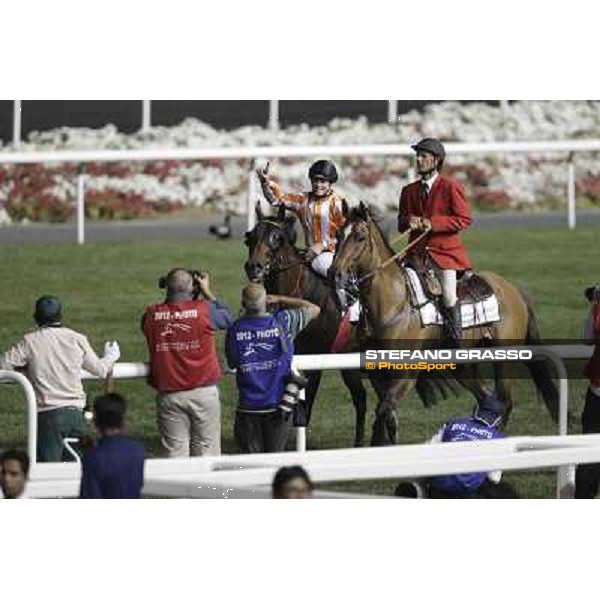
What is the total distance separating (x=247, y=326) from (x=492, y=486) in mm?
1539

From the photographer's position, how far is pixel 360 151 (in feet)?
54.1

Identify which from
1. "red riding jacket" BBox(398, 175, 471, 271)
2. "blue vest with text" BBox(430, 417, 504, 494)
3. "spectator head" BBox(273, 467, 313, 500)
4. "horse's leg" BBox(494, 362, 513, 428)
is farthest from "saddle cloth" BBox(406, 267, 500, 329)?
"spectator head" BBox(273, 467, 313, 500)

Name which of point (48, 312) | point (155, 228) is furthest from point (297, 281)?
point (155, 228)

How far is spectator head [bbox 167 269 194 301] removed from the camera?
34.0 ft

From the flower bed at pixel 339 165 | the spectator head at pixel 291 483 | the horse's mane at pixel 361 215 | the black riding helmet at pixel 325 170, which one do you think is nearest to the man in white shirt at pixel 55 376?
the horse's mane at pixel 361 215

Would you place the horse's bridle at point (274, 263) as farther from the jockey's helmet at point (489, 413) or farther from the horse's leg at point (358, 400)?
the jockey's helmet at point (489, 413)

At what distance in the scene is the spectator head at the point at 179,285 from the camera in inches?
408

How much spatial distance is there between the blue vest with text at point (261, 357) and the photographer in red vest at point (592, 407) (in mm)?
1453

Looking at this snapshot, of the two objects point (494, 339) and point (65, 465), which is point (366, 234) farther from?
point (65, 465)

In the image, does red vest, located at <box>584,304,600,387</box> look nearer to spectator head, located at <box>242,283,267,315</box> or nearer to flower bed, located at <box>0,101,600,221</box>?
spectator head, located at <box>242,283,267,315</box>

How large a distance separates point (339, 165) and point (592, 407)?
853 centimetres

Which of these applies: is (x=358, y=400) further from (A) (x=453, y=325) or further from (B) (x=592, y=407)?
(B) (x=592, y=407)

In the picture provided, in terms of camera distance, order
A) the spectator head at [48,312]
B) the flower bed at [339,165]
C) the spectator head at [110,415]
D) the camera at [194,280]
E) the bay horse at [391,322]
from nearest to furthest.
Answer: the spectator head at [110,415]
the spectator head at [48,312]
the camera at [194,280]
the bay horse at [391,322]
the flower bed at [339,165]

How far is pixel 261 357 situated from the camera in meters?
10.2
